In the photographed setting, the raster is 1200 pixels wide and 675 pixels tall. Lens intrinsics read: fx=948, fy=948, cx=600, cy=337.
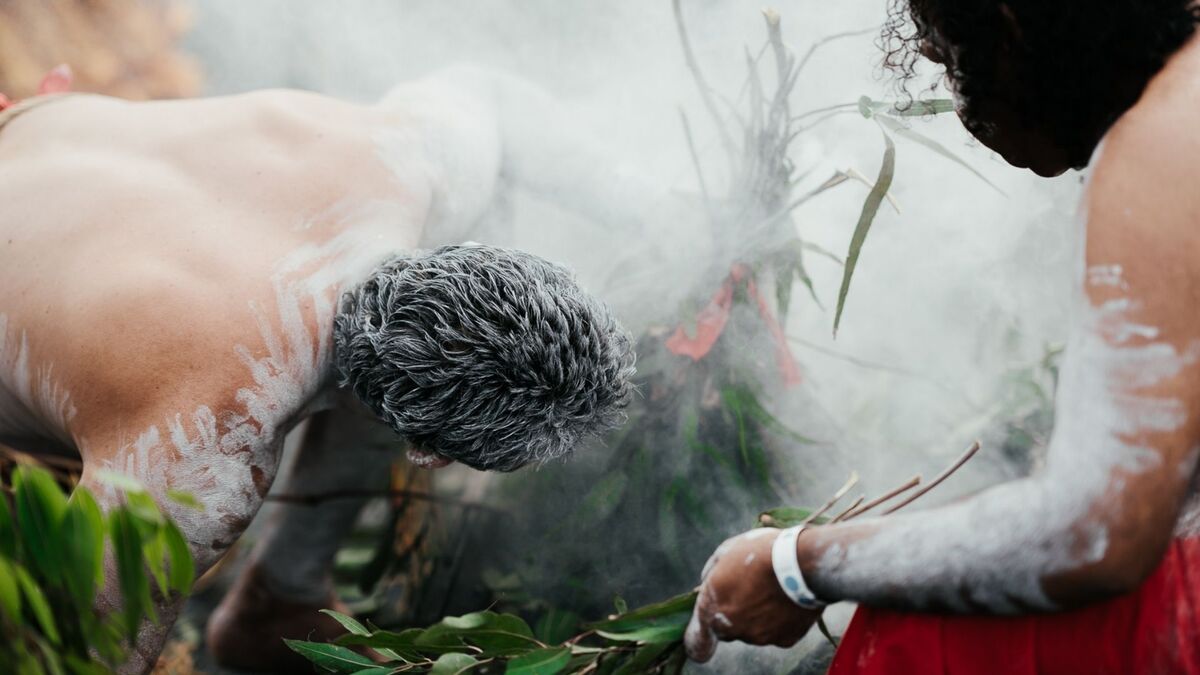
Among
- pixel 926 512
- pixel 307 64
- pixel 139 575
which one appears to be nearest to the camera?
pixel 139 575

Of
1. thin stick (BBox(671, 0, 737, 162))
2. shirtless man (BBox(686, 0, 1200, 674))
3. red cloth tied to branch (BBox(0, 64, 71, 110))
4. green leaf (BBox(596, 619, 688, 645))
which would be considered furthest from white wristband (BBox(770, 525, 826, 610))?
red cloth tied to branch (BBox(0, 64, 71, 110))

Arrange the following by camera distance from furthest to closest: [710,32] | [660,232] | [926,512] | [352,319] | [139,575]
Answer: [710,32]
[660,232]
[352,319]
[926,512]
[139,575]

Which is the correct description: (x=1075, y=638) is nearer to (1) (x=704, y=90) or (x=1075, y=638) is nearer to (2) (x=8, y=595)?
(2) (x=8, y=595)

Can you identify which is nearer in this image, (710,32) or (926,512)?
(926,512)

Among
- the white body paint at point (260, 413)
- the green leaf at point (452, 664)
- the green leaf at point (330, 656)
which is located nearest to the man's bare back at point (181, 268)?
the white body paint at point (260, 413)

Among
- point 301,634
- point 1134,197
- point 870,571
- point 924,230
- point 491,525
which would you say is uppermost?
point 1134,197

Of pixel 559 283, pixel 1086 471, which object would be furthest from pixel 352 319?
pixel 1086 471

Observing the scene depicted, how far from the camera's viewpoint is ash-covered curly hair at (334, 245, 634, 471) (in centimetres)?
150

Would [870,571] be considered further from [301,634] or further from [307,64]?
[307,64]

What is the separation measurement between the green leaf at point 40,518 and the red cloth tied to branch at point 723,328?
1380 millimetres

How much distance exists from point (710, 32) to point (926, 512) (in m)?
2.06

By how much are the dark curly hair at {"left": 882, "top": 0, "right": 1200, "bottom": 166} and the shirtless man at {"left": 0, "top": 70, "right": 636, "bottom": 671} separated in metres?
0.72

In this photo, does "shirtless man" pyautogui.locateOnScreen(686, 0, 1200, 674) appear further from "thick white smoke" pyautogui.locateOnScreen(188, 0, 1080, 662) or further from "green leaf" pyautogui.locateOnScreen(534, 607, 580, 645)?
"thick white smoke" pyautogui.locateOnScreen(188, 0, 1080, 662)

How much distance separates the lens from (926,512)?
105 cm
